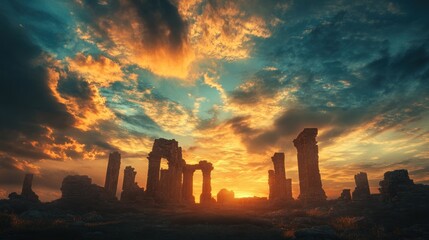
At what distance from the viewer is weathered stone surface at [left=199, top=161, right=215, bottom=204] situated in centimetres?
5108

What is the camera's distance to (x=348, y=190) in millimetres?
40438

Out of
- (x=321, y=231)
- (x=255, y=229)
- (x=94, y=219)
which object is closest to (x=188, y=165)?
(x=94, y=219)

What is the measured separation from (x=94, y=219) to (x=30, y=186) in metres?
38.5

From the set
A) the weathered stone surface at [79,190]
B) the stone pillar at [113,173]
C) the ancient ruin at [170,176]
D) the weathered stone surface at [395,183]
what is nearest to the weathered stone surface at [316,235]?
the weathered stone surface at [395,183]

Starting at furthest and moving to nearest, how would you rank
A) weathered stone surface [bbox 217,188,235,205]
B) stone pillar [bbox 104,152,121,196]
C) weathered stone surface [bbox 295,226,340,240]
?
weathered stone surface [bbox 217,188,235,205]
stone pillar [bbox 104,152,121,196]
weathered stone surface [bbox 295,226,340,240]

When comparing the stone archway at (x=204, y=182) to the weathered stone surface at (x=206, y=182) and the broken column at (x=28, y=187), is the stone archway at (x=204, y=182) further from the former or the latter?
the broken column at (x=28, y=187)

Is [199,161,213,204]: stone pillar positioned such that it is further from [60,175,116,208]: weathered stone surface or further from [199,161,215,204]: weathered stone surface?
[60,175,116,208]: weathered stone surface

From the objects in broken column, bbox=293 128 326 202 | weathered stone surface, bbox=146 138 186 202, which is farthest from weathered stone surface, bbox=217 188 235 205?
broken column, bbox=293 128 326 202

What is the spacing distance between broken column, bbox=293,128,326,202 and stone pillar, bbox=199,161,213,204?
68.4 feet

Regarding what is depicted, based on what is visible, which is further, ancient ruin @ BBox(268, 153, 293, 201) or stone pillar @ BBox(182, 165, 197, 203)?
stone pillar @ BBox(182, 165, 197, 203)

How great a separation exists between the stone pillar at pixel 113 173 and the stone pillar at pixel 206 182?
52.3 ft

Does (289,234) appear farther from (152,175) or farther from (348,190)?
(348,190)

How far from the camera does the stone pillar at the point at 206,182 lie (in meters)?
51.1

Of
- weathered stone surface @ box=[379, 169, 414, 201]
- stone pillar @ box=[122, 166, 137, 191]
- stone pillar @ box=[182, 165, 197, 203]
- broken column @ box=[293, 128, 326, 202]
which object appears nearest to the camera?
weathered stone surface @ box=[379, 169, 414, 201]
